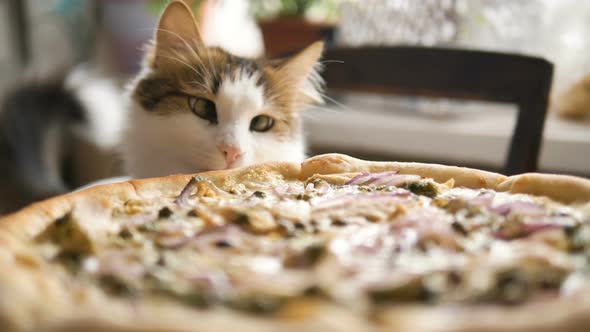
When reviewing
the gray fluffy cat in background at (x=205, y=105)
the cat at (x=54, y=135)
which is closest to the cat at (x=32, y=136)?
the cat at (x=54, y=135)

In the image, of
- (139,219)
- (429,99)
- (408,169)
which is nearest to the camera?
(139,219)

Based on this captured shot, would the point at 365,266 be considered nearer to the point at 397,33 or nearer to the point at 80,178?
the point at 397,33

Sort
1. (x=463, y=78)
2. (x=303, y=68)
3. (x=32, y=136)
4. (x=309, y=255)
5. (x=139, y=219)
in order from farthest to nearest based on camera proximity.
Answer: (x=32, y=136) → (x=463, y=78) → (x=303, y=68) → (x=139, y=219) → (x=309, y=255)

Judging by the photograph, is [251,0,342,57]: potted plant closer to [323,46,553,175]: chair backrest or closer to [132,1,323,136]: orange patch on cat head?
[323,46,553,175]: chair backrest

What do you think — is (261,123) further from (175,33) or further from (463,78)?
(463,78)

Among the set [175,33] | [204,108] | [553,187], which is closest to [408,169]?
[553,187]

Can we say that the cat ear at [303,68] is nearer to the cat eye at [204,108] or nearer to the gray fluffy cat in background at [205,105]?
the gray fluffy cat in background at [205,105]

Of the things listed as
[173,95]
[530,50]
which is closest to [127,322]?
[173,95]
